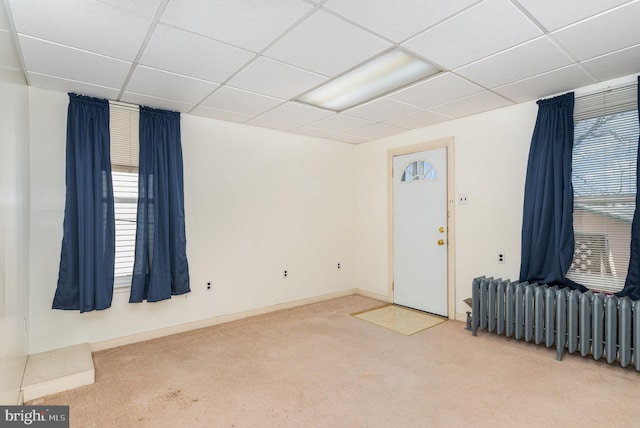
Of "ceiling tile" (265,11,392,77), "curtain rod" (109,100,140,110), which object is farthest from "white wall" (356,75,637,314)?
"curtain rod" (109,100,140,110)

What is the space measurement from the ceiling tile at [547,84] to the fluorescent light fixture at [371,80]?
896 millimetres

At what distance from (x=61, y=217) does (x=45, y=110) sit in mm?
1013

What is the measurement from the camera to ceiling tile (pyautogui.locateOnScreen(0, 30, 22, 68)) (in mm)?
1857

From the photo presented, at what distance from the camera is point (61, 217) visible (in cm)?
318

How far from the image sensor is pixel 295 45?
2.36 metres

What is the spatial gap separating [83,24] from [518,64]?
3132mm

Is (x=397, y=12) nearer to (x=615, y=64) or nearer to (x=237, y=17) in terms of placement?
(x=237, y=17)

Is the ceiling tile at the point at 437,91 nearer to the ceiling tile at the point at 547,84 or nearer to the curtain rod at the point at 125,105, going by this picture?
the ceiling tile at the point at 547,84

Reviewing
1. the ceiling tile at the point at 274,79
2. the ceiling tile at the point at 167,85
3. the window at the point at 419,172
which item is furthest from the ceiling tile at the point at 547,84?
the ceiling tile at the point at 167,85

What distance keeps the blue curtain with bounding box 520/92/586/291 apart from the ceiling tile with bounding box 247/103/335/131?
227 cm

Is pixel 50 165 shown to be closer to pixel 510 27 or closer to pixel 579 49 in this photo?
pixel 510 27

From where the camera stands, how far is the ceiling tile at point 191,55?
2.25m

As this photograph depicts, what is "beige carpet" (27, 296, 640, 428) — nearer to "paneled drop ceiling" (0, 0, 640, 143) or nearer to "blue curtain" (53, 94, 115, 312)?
"blue curtain" (53, 94, 115, 312)

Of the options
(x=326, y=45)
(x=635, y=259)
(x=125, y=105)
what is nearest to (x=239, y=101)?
(x=125, y=105)
